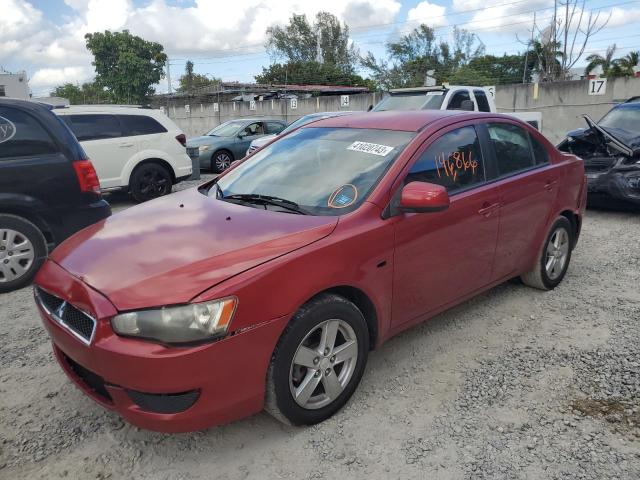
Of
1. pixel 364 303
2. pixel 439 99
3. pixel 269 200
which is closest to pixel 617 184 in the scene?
pixel 439 99

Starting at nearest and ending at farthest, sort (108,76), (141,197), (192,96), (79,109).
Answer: (79,109)
(141,197)
(192,96)
(108,76)

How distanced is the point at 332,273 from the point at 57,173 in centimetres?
338

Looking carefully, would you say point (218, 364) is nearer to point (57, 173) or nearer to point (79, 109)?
point (57, 173)

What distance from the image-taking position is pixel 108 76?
54.2m

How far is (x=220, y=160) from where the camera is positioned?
1297 cm

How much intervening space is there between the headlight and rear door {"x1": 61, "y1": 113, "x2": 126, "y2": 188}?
22.0ft

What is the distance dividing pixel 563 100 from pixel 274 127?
8.56 metres

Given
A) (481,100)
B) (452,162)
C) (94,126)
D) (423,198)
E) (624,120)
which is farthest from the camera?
(481,100)

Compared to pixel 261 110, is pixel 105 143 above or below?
below

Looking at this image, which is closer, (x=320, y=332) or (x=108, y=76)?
(x=320, y=332)

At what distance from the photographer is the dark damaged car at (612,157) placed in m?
6.81

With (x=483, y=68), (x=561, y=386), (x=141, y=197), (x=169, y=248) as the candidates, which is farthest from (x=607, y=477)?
(x=483, y=68)

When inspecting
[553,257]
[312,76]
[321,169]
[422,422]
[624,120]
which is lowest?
[422,422]

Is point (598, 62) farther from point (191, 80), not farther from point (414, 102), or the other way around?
point (191, 80)
